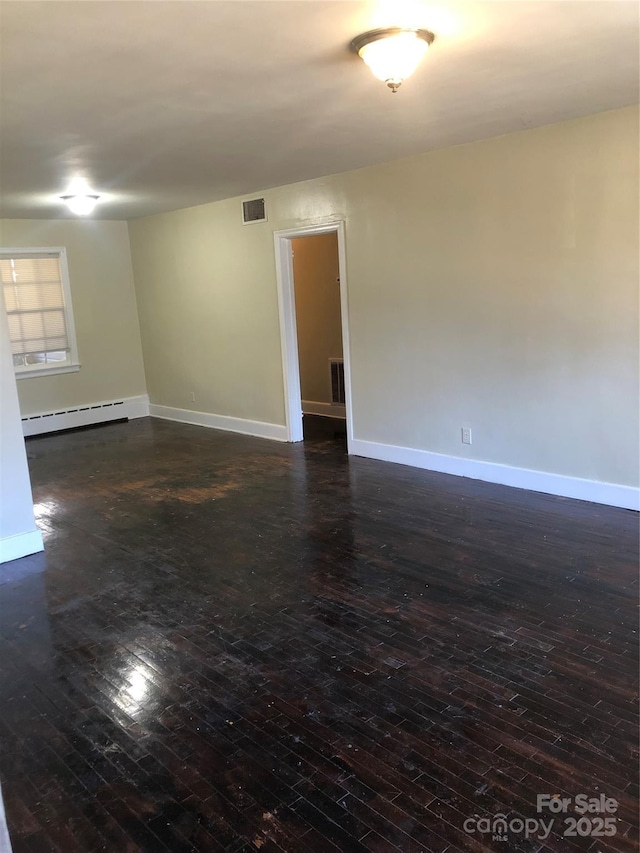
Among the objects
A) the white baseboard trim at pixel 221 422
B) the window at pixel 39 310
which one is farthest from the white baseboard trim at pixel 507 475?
the window at pixel 39 310

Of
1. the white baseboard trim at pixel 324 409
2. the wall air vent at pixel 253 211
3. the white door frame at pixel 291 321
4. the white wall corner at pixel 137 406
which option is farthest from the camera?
the white wall corner at pixel 137 406

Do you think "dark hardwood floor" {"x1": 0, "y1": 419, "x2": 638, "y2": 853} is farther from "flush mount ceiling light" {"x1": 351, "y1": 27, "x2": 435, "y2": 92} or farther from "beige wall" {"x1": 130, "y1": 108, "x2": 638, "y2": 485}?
"flush mount ceiling light" {"x1": 351, "y1": 27, "x2": 435, "y2": 92}

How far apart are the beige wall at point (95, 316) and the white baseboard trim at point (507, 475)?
3.83 meters

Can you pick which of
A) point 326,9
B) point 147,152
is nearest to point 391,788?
point 326,9

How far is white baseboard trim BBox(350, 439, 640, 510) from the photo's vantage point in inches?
165

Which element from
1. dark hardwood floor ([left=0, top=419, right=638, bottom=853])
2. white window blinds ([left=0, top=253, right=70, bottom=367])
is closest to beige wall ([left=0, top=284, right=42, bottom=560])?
Result: dark hardwood floor ([left=0, top=419, right=638, bottom=853])

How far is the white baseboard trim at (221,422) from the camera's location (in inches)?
266

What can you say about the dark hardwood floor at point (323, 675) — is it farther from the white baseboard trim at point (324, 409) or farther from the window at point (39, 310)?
the window at point (39, 310)

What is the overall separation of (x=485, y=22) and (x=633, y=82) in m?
1.33

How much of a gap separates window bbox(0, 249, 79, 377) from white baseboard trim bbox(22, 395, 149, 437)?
0.51 m

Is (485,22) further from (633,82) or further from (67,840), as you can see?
(67,840)

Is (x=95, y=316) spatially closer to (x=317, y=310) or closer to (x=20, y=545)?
(x=317, y=310)

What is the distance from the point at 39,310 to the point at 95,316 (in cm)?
67

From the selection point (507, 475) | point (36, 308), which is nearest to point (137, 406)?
point (36, 308)
